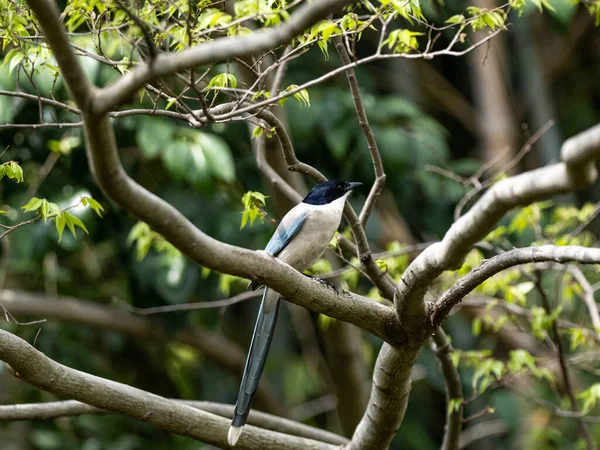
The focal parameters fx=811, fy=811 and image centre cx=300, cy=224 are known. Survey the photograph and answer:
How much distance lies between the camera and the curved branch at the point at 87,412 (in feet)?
11.5

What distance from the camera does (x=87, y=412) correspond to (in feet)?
12.5

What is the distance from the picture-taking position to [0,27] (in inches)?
118

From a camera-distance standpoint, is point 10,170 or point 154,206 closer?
point 154,206

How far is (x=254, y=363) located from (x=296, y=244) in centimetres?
63

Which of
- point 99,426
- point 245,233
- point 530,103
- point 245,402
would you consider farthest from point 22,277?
point 530,103

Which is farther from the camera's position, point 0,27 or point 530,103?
point 530,103

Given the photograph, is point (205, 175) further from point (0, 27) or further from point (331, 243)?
point (0, 27)

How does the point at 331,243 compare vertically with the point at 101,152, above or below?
below

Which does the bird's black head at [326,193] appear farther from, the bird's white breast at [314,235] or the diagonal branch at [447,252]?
the diagonal branch at [447,252]

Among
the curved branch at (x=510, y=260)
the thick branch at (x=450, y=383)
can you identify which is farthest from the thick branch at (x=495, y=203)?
the thick branch at (x=450, y=383)

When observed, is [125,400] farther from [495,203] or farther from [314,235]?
[495,203]

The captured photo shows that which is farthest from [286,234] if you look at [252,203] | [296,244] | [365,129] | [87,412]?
[87,412]

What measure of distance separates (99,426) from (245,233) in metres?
2.99

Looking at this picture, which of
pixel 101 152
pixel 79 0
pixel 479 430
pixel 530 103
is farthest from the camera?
pixel 530 103
